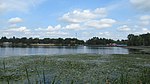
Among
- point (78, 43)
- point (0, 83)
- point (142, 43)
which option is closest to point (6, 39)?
point (78, 43)

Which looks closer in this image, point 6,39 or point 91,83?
point 91,83

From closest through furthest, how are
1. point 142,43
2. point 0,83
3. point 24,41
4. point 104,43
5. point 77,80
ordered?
point 0,83, point 77,80, point 142,43, point 24,41, point 104,43

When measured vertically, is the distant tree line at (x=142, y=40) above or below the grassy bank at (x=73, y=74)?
above

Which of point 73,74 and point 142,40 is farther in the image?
point 142,40

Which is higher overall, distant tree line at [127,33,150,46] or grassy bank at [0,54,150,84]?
distant tree line at [127,33,150,46]

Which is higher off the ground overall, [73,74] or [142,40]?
[142,40]

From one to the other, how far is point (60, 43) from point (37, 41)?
19.4m

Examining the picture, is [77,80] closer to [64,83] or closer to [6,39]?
[64,83]

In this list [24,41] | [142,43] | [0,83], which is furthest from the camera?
[24,41]

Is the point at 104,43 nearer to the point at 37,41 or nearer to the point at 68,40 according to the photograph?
the point at 68,40

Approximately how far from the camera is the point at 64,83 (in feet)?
40.0

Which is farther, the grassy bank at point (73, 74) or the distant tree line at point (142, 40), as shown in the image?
the distant tree line at point (142, 40)

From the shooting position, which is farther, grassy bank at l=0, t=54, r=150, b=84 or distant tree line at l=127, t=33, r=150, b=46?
distant tree line at l=127, t=33, r=150, b=46

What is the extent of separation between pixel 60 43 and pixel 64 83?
546 ft
